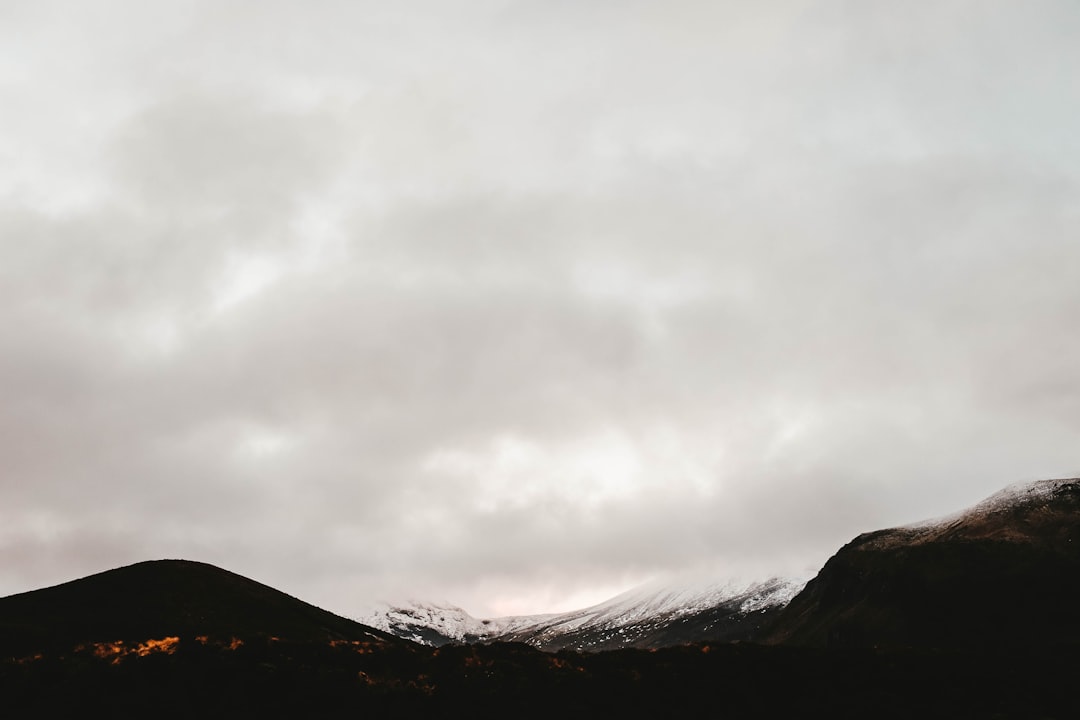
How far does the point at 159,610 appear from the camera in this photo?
7844 cm

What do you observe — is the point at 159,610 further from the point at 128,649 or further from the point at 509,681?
the point at 509,681

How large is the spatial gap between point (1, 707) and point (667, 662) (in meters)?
37.9

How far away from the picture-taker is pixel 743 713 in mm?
42031

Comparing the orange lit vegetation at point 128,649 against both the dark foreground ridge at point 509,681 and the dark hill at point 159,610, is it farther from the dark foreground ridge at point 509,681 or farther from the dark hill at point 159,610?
the dark hill at point 159,610

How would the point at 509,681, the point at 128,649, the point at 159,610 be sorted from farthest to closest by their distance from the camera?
the point at 159,610 < the point at 509,681 < the point at 128,649

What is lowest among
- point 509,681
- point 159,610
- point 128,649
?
point 509,681

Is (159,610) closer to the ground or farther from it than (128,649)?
farther from it

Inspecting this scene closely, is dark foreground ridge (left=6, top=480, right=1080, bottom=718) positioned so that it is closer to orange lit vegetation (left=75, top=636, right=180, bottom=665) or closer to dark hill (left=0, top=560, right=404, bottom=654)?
orange lit vegetation (left=75, top=636, right=180, bottom=665)

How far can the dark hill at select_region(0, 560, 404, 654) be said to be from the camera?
6956 cm

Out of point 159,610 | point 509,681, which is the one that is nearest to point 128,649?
point 509,681

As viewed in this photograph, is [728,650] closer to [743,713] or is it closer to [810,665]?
[810,665]

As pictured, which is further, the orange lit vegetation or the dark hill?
the dark hill

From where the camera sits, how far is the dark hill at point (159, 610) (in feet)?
228

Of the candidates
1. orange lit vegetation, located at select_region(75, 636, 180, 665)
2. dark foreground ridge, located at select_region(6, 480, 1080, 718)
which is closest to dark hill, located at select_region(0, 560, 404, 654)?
dark foreground ridge, located at select_region(6, 480, 1080, 718)
